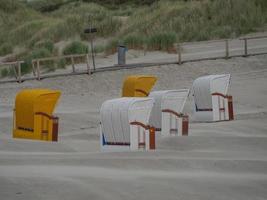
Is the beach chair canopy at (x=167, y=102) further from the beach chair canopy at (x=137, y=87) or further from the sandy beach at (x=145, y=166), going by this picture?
the beach chair canopy at (x=137, y=87)

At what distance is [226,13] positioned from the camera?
147 feet

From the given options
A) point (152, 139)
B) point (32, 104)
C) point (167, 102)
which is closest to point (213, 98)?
point (167, 102)

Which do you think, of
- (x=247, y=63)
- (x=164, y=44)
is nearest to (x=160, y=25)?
(x=164, y=44)

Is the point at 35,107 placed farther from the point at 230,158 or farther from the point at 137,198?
the point at 137,198

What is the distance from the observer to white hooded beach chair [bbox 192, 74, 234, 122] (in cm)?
1848

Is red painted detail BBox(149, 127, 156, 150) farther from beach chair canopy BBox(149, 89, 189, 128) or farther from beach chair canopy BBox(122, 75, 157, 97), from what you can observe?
beach chair canopy BBox(122, 75, 157, 97)

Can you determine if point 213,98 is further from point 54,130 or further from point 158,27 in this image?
point 158,27

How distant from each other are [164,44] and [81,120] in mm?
17946

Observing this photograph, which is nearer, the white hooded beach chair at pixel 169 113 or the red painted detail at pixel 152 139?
the red painted detail at pixel 152 139

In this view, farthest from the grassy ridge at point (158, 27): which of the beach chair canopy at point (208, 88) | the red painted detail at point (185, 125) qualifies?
the red painted detail at point (185, 125)

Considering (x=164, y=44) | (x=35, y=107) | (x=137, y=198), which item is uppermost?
(x=164, y=44)

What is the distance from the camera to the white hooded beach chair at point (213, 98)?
18484mm

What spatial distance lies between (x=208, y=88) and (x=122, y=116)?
5507 mm

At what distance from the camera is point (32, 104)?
15375mm
